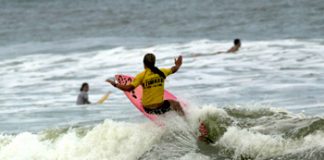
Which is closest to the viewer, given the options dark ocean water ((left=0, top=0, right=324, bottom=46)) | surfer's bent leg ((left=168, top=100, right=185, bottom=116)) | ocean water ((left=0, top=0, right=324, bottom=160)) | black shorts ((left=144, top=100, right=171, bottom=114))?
black shorts ((left=144, top=100, right=171, bottom=114))

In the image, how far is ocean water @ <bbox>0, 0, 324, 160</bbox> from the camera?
13195mm

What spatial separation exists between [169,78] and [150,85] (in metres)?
12.2

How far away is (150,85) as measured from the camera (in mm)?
12648

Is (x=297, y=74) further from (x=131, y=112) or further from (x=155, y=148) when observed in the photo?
(x=155, y=148)

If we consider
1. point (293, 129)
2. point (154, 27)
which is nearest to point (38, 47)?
point (154, 27)

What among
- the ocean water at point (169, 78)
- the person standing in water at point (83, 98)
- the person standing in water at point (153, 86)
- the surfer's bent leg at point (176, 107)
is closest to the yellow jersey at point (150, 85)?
the person standing in water at point (153, 86)

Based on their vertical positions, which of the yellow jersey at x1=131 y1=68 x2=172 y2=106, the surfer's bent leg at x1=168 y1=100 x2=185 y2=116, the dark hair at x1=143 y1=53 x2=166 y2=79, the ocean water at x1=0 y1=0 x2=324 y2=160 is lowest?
the ocean water at x1=0 y1=0 x2=324 y2=160

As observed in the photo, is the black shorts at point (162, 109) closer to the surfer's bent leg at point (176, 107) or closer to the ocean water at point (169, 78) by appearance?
the surfer's bent leg at point (176, 107)

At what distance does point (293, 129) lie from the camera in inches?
508

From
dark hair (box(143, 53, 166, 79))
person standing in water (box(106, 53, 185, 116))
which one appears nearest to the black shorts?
person standing in water (box(106, 53, 185, 116))

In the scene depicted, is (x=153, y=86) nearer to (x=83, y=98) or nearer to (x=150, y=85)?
(x=150, y=85)

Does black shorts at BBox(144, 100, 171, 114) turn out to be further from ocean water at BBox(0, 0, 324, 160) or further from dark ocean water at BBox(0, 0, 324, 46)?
dark ocean water at BBox(0, 0, 324, 46)

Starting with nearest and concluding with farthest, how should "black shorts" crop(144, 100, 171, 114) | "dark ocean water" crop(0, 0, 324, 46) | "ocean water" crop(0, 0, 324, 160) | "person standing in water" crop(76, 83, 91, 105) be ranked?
"black shorts" crop(144, 100, 171, 114)
"ocean water" crop(0, 0, 324, 160)
"person standing in water" crop(76, 83, 91, 105)
"dark ocean water" crop(0, 0, 324, 46)

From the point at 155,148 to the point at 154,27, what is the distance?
2863cm
